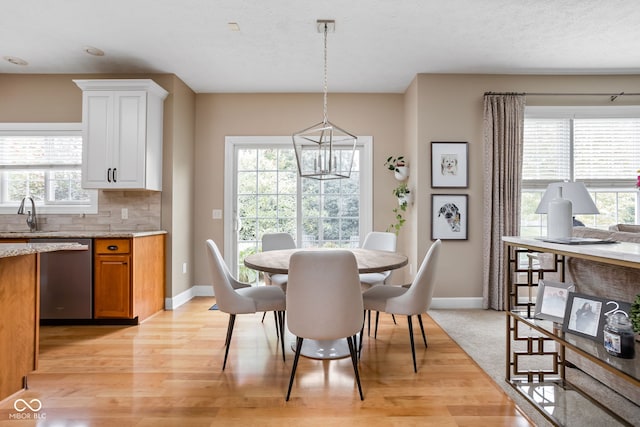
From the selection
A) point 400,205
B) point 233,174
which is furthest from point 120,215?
point 400,205

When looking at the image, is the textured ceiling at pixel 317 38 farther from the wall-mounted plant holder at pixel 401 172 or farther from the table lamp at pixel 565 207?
the table lamp at pixel 565 207

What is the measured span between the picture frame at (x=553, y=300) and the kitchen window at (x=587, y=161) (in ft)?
7.42

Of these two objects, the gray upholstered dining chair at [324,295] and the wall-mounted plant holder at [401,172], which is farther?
the wall-mounted plant holder at [401,172]

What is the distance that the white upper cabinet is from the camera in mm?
3652

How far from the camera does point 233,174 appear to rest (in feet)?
15.2

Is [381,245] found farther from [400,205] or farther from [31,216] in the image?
[31,216]

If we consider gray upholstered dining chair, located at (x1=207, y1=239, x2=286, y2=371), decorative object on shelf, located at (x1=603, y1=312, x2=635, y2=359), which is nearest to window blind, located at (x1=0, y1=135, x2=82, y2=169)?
gray upholstered dining chair, located at (x1=207, y1=239, x2=286, y2=371)

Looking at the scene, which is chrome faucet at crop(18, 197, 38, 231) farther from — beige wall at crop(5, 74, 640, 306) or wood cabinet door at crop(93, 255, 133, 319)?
wood cabinet door at crop(93, 255, 133, 319)

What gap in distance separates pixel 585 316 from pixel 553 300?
203mm

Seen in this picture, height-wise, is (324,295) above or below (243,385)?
above

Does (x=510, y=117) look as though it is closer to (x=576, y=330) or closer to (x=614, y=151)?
(x=614, y=151)

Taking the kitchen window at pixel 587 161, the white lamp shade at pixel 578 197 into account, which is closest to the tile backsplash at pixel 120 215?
the white lamp shade at pixel 578 197

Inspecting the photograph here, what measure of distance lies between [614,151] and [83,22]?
18.3ft

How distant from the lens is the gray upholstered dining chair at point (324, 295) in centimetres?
195
